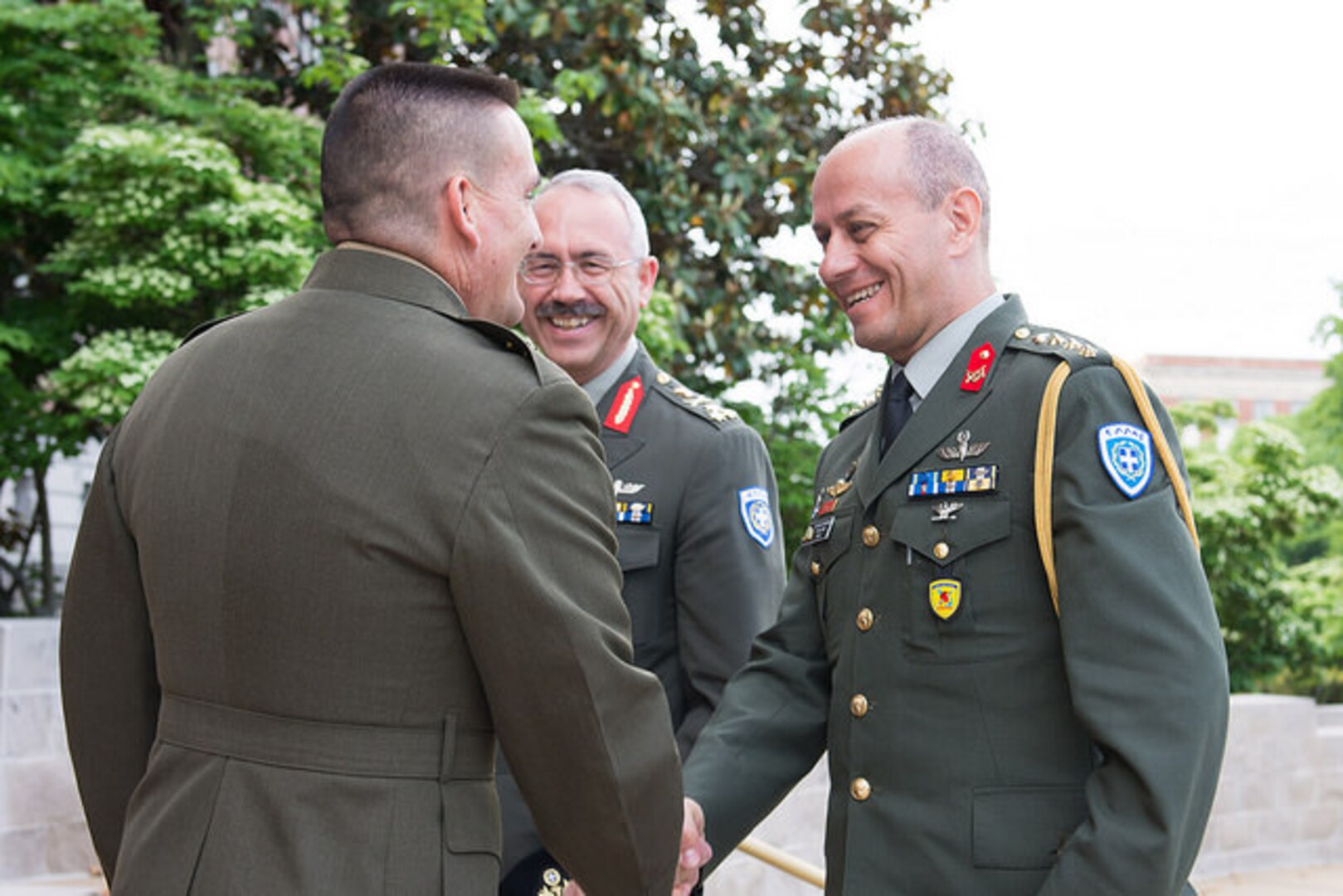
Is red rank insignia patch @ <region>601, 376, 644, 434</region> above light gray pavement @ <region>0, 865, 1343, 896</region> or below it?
above

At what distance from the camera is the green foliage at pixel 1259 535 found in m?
12.2

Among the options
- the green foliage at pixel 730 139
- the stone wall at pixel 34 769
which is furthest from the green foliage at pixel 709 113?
the stone wall at pixel 34 769

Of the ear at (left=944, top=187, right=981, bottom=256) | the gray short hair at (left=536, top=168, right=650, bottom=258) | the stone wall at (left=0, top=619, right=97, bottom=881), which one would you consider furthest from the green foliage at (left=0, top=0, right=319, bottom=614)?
the ear at (left=944, top=187, right=981, bottom=256)

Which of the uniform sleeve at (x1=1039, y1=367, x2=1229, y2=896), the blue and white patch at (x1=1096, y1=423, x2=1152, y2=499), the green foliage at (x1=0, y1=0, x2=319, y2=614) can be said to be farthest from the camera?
the green foliage at (x1=0, y1=0, x2=319, y2=614)

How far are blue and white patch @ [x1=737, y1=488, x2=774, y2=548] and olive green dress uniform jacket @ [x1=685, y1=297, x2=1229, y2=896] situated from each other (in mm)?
591

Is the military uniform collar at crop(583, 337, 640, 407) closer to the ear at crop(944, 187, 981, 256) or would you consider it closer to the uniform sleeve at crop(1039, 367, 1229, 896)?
the ear at crop(944, 187, 981, 256)

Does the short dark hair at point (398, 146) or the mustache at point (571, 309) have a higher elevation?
the short dark hair at point (398, 146)

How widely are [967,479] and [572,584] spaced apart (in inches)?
31.4

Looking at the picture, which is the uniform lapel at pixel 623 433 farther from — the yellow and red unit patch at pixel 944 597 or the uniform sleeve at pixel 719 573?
the yellow and red unit patch at pixel 944 597

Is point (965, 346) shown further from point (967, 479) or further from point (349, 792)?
point (349, 792)

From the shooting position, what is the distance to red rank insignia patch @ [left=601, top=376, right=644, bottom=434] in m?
3.64

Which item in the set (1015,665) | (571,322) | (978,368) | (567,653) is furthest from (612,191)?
(567,653)

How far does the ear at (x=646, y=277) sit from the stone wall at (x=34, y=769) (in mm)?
3593

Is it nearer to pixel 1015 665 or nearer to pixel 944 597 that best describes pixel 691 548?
pixel 944 597
